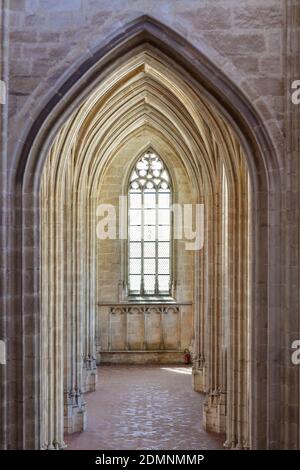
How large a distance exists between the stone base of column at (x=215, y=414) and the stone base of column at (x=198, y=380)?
3.43 m

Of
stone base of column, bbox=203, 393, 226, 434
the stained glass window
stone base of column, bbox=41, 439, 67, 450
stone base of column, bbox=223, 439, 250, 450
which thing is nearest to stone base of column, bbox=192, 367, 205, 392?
stone base of column, bbox=203, 393, 226, 434

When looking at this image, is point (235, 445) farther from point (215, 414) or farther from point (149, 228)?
point (149, 228)

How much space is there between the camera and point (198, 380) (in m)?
18.8

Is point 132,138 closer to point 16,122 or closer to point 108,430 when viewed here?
point 108,430

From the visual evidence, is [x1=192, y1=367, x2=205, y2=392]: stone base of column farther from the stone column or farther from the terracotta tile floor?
the stone column

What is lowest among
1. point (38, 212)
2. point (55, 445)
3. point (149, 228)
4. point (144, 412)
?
point (144, 412)

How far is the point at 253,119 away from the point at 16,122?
306 cm

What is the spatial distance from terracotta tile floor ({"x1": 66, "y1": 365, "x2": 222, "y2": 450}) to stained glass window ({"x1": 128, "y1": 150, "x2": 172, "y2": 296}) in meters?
2.67

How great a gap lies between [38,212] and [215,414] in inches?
258

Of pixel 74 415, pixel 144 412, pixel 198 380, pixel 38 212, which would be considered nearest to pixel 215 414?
pixel 144 412

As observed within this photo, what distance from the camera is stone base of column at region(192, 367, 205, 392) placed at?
18625 mm

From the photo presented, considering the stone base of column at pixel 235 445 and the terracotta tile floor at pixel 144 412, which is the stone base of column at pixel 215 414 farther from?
the stone base of column at pixel 235 445

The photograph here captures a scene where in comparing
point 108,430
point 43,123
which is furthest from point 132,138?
point 43,123

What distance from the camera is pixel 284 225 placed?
9.77 m
